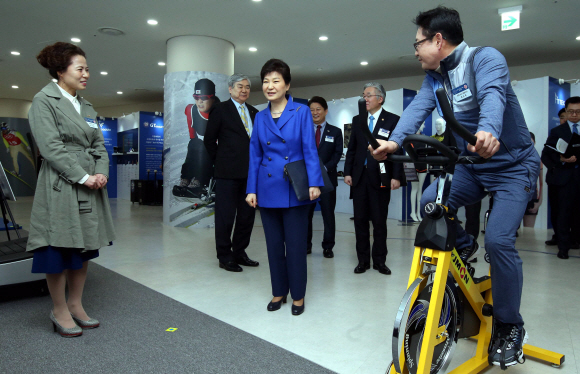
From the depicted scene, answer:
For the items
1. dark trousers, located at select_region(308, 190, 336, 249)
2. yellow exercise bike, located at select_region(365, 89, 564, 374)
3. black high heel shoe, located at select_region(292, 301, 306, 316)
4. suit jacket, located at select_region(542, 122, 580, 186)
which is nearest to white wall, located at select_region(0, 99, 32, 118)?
dark trousers, located at select_region(308, 190, 336, 249)

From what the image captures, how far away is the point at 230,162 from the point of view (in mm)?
3807

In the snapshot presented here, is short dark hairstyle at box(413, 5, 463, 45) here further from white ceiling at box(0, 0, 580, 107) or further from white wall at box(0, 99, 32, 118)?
white wall at box(0, 99, 32, 118)

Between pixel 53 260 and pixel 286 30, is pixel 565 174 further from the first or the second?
pixel 286 30

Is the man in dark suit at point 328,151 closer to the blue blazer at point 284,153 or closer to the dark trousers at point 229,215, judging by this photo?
the dark trousers at point 229,215

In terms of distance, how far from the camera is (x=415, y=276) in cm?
152

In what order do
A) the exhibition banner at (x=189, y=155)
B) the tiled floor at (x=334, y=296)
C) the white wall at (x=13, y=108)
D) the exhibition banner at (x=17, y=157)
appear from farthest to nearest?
the white wall at (x=13, y=108), the exhibition banner at (x=17, y=157), the exhibition banner at (x=189, y=155), the tiled floor at (x=334, y=296)

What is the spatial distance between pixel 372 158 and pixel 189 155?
4.23 metres

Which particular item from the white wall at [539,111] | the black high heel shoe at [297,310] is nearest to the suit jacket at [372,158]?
the black high heel shoe at [297,310]

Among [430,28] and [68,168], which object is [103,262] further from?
A: [430,28]

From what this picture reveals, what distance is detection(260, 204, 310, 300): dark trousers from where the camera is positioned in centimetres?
266

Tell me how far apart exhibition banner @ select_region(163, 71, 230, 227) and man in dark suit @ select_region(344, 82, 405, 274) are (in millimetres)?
3771

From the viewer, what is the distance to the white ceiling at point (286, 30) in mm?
6334

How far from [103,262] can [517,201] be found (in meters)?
3.65

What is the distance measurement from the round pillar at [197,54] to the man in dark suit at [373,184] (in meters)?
4.50
